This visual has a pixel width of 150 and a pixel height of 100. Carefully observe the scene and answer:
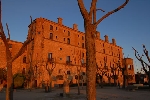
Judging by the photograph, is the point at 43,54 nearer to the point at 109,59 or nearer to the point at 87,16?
the point at 109,59

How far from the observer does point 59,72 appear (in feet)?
136

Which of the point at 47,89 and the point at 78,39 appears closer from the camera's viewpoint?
the point at 47,89

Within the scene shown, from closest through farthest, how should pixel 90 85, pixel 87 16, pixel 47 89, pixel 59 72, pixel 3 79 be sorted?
pixel 90 85 → pixel 87 16 → pixel 47 89 → pixel 3 79 → pixel 59 72

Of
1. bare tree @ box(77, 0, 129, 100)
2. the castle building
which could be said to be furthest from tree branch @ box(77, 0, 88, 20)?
the castle building

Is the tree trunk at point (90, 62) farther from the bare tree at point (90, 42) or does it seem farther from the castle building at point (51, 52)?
the castle building at point (51, 52)

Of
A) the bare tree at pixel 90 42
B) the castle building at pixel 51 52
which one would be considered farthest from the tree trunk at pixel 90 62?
the castle building at pixel 51 52

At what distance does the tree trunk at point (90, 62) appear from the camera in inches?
189

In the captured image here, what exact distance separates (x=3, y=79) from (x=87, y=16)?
3146 cm

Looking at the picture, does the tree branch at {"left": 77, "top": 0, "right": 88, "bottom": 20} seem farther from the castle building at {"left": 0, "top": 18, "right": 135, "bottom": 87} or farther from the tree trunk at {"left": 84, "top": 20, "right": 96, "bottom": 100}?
the castle building at {"left": 0, "top": 18, "right": 135, "bottom": 87}

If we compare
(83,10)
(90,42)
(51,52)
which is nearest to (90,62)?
(90,42)

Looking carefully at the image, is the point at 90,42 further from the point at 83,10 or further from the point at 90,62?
the point at 83,10

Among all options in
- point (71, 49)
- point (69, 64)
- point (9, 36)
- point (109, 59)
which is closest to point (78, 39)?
point (71, 49)

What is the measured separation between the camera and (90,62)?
493 centimetres

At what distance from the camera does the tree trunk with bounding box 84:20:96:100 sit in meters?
4.79
